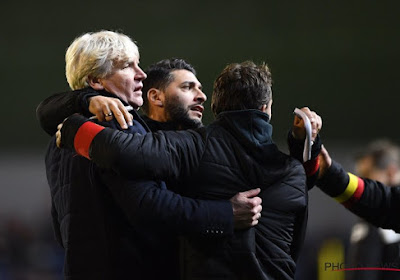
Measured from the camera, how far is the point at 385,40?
661 centimetres

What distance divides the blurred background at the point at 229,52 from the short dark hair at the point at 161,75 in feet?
12.7

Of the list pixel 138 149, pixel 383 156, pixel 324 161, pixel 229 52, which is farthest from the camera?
pixel 229 52

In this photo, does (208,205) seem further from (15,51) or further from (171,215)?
(15,51)

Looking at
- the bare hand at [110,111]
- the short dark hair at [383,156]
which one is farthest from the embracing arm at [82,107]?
the short dark hair at [383,156]

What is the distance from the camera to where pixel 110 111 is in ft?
5.73

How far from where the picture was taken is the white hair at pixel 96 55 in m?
1.94

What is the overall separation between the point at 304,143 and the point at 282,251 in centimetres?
30

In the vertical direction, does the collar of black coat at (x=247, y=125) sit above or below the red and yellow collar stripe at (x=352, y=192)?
above

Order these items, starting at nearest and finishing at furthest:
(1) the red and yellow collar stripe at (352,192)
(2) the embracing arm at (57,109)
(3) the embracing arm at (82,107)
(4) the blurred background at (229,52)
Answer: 1. (3) the embracing arm at (82,107)
2. (2) the embracing arm at (57,109)
3. (1) the red and yellow collar stripe at (352,192)
4. (4) the blurred background at (229,52)

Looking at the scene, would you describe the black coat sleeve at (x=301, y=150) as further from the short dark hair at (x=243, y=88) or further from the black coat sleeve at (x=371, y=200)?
the black coat sleeve at (x=371, y=200)

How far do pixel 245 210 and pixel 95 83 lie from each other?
57cm

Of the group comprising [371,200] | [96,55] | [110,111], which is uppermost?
[96,55]

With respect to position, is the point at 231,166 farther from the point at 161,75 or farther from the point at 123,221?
the point at 161,75

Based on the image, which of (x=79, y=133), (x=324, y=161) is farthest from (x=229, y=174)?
(x=324, y=161)
